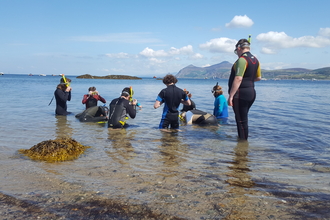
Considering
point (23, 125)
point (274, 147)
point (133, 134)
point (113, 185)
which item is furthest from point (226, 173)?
point (23, 125)

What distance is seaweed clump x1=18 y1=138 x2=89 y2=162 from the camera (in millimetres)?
5383

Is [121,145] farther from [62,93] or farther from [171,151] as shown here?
[62,93]

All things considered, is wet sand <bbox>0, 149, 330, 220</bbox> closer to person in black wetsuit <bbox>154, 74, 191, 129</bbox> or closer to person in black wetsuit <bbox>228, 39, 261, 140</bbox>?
person in black wetsuit <bbox>228, 39, 261, 140</bbox>

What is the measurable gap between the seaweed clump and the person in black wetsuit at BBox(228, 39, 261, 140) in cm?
404

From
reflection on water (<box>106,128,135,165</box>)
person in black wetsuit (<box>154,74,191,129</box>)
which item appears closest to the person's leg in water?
person in black wetsuit (<box>154,74,191,129</box>)

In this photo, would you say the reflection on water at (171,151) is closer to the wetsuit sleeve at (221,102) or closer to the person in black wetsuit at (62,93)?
the wetsuit sleeve at (221,102)

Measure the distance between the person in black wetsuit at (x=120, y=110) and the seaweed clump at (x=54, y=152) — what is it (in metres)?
3.25

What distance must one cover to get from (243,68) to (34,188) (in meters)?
5.19

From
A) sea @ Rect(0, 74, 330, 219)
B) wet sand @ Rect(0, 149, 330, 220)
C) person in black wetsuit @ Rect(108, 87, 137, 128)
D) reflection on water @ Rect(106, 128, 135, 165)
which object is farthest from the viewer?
person in black wetsuit @ Rect(108, 87, 137, 128)

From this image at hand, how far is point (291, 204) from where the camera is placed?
3375 millimetres

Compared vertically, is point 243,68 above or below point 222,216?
above

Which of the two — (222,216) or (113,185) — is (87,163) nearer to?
(113,185)

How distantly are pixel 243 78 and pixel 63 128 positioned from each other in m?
6.74

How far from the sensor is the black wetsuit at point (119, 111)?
898cm
